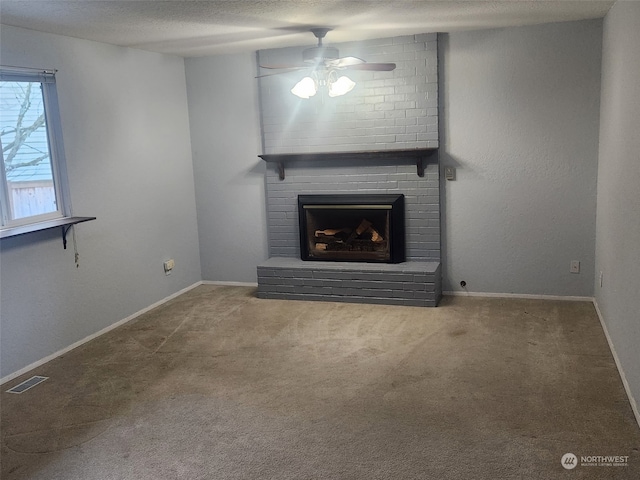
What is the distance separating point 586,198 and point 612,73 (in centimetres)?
113

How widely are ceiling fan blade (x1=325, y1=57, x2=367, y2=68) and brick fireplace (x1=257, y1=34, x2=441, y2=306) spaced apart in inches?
36.1

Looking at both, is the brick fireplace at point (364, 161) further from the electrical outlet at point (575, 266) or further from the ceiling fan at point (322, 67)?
the electrical outlet at point (575, 266)

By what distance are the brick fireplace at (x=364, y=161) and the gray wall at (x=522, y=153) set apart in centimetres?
20

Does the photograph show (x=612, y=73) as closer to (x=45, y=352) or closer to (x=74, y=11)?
(x=74, y=11)

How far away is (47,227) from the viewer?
11.7 ft

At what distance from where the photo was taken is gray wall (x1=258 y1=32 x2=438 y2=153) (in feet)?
15.3

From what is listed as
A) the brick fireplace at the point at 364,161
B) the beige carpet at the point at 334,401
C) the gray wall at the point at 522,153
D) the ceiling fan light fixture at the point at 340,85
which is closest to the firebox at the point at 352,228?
the brick fireplace at the point at 364,161

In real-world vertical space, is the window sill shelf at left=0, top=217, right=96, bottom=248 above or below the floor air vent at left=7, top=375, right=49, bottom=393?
above

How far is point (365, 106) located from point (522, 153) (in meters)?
1.37

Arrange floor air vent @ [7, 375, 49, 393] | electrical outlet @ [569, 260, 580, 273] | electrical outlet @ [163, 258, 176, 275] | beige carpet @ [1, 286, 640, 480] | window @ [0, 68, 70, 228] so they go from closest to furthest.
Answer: beige carpet @ [1, 286, 640, 480] < floor air vent @ [7, 375, 49, 393] < window @ [0, 68, 70, 228] < electrical outlet @ [569, 260, 580, 273] < electrical outlet @ [163, 258, 176, 275]

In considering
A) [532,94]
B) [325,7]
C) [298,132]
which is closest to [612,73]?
[532,94]

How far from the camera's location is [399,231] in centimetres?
490

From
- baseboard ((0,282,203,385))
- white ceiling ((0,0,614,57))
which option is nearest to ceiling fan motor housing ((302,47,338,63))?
white ceiling ((0,0,614,57))

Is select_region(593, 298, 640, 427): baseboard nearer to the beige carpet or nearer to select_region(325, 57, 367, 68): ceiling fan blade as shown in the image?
the beige carpet
